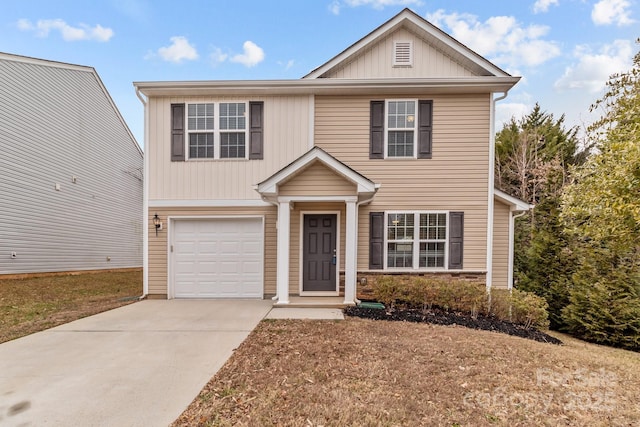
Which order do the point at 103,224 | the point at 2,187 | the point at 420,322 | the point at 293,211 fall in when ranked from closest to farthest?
the point at 420,322 → the point at 293,211 → the point at 2,187 → the point at 103,224

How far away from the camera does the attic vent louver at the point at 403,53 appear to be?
843cm

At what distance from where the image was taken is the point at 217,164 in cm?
818

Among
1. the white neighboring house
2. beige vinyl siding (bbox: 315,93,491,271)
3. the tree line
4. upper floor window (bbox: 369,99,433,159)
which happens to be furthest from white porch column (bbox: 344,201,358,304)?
the white neighboring house

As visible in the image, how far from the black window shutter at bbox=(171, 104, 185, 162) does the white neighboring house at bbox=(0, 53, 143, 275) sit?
25.8ft

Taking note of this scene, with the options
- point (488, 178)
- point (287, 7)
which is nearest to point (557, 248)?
point (488, 178)

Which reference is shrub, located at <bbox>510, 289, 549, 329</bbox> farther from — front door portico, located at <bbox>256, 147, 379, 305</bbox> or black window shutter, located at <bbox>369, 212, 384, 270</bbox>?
front door portico, located at <bbox>256, 147, 379, 305</bbox>

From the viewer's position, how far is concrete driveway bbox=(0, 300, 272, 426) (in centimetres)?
298

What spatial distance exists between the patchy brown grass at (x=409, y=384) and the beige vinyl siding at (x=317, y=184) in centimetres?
299

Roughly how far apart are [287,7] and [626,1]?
12590 millimetres

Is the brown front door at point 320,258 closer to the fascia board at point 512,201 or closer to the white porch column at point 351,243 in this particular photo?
the white porch column at point 351,243

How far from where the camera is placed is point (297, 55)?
610 inches

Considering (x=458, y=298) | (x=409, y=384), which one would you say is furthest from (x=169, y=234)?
(x=458, y=298)

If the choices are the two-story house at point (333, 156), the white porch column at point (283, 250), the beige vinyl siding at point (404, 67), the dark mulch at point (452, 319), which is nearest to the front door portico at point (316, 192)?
the white porch column at point (283, 250)

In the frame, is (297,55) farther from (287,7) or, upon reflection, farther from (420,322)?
(420,322)
